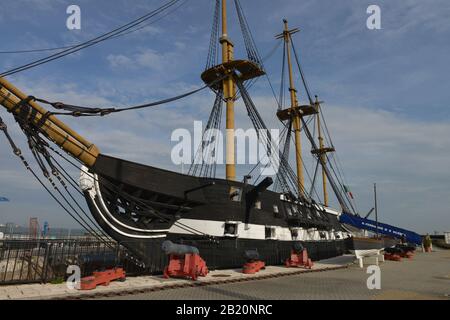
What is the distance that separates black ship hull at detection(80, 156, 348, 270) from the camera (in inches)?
499

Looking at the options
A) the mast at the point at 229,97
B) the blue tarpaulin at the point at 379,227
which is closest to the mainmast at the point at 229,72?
the mast at the point at 229,97

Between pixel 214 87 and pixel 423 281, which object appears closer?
pixel 423 281

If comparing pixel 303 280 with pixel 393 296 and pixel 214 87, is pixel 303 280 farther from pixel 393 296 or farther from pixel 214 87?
pixel 214 87

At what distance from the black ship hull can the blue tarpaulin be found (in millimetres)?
16557

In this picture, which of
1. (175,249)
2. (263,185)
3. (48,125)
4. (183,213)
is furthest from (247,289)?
(48,125)

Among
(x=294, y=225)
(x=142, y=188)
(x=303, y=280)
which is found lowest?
(x=303, y=280)

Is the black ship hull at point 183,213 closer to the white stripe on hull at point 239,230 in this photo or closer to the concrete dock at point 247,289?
the white stripe on hull at point 239,230

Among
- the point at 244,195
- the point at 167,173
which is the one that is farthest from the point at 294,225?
the point at 167,173

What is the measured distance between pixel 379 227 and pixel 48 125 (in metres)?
32.3

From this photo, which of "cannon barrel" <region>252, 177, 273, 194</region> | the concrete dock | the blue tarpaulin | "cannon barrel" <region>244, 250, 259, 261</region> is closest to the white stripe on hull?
"cannon barrel" <region>244, 250, 259, 261</region>

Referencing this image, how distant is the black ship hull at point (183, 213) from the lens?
12.7 meters

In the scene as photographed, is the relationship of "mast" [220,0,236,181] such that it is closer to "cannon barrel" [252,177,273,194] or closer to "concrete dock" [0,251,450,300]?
"cannon barrel" [252,177,273,194]
